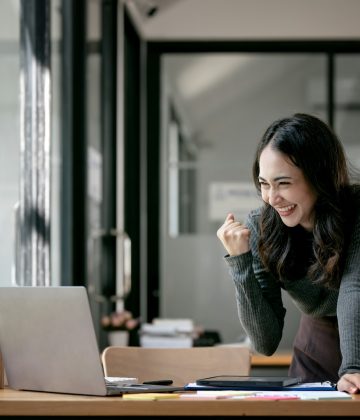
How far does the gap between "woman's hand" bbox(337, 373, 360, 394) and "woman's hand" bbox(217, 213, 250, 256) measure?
51 centimetres

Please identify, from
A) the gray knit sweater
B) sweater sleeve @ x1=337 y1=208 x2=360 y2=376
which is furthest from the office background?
sweater sleeve @ x1=337 y1=208 x2=360 y2=376

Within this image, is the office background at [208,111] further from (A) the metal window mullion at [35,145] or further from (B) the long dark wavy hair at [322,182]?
(B) the long dark wavy hair at [322,182]

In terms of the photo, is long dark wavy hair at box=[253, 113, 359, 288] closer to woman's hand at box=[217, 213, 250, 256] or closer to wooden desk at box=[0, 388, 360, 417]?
woman's hand at box=[217, 213, 250, 256]

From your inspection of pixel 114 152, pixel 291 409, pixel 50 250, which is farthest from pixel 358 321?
pixel 114 152

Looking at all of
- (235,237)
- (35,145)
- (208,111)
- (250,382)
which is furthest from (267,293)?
(208,111)

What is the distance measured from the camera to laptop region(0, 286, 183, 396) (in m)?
2.51

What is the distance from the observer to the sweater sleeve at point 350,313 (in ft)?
8.66

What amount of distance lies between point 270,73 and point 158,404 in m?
5.96

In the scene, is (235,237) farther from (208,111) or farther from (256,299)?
(208,111)

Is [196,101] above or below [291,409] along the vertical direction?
above

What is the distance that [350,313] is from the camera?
105 inches

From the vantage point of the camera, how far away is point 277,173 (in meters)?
2.88

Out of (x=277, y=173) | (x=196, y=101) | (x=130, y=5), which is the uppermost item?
(x=130, y=5)

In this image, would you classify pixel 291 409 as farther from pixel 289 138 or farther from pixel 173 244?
pixel 173 244
